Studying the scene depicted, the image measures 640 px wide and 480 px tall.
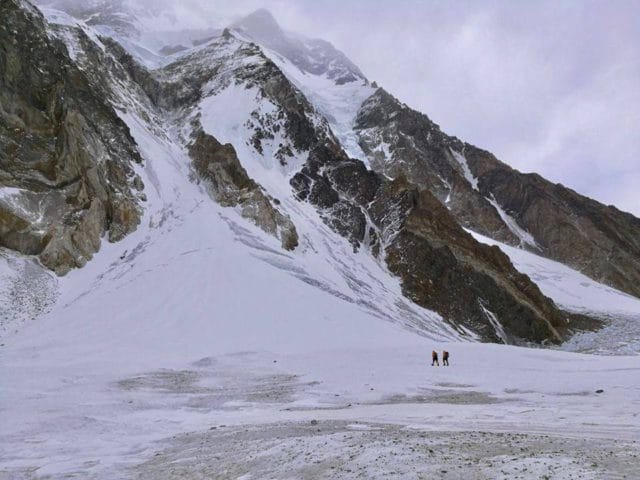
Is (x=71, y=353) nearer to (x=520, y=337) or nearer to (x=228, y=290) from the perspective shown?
(x=228, y=290)

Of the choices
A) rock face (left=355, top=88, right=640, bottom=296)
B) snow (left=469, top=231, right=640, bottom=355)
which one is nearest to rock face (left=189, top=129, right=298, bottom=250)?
snow (left=469, top=231, right=640, bottom=355)

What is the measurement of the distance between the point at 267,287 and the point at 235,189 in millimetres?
26912

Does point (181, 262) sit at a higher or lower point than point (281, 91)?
lower

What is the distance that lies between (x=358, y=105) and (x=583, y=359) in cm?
13545

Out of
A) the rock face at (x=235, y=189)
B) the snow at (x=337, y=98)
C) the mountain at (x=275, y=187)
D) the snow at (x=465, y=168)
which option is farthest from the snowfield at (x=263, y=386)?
the snow at (x=465, y=168)

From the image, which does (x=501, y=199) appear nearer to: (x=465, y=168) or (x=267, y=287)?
(x=465, y=168)

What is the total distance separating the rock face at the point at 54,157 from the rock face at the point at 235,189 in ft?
35.3

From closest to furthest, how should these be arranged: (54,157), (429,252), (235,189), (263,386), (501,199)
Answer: (263,386) → (54,157) → (235,189) → (429,252) → (501,199)

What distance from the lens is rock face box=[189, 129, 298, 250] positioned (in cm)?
6631

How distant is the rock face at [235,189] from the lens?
66312 mm

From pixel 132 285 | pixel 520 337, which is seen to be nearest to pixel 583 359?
pixel 132 285

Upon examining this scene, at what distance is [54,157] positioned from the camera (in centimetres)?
5578

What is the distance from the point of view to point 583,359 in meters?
30.9

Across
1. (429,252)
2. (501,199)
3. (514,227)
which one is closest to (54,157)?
(429,252)
